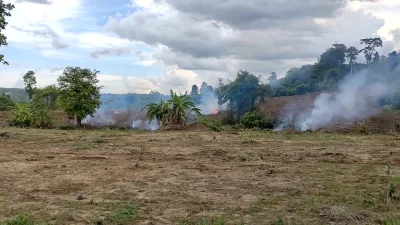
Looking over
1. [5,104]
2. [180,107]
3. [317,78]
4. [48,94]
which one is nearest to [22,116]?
[48,94]

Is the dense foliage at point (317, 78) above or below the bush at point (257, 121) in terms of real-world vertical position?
above

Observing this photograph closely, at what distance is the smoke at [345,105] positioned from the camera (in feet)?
82.0

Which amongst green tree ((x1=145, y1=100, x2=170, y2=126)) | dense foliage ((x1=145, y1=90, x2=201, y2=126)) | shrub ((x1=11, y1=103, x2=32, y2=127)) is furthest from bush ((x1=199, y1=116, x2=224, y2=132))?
shrub ((x1=11, y1=103, x2=32, y2=127))

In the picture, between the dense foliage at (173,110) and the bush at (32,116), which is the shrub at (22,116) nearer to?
the bush at (32,116)

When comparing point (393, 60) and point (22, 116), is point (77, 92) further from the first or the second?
point (393, 60)

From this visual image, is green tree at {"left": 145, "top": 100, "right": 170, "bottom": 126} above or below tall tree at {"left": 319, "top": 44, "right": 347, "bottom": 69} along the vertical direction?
below

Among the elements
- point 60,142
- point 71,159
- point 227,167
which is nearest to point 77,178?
point 71,159

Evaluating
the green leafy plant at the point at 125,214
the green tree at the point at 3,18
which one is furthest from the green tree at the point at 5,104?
the green leafy plant at the point at 125,214

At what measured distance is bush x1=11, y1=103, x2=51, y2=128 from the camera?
24422 mm

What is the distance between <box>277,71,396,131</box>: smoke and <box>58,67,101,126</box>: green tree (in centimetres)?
1136

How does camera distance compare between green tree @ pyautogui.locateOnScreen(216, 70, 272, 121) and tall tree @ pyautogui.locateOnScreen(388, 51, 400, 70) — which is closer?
green tree @ pyautogui.locateOnScreen(216, 70, 272, 121)

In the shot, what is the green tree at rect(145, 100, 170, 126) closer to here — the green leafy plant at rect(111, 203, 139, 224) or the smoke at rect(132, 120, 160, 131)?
the smoke at rect(132, 120, 160, 131)

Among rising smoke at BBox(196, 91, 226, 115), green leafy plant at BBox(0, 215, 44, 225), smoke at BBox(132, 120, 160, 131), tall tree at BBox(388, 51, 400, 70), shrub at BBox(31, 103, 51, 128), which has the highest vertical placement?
tall tree at BBox(388, 51, 400, 70)

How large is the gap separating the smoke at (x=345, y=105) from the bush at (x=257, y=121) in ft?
2.28
